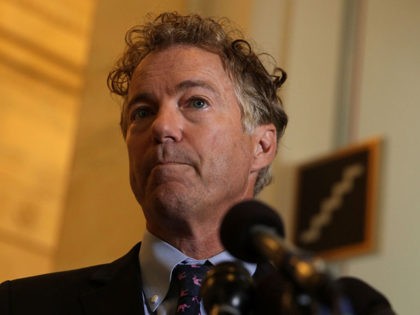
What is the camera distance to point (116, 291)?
2545mm

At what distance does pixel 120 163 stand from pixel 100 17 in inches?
25.5

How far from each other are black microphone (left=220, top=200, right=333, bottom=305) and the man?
2.38 feet

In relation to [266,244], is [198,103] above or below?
above

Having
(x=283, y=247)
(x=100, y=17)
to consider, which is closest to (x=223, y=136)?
(x=283, y=247)

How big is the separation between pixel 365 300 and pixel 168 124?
0.81 m

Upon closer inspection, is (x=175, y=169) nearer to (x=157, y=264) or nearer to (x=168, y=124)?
(x=168, y=124)

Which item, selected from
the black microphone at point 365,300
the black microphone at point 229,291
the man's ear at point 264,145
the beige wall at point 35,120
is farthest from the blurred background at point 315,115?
the beige wall at point 35,120

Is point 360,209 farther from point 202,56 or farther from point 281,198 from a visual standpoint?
point 202,56

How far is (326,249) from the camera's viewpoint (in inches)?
175

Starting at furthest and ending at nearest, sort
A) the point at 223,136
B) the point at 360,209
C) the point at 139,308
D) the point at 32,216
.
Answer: the point at 32,216, the point at 360,209, the point at 223,136, the point at 139,308

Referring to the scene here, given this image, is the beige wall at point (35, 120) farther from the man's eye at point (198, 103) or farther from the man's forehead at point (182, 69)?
the man's eye at point (198, 103)

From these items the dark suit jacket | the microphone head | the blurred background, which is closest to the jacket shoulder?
the dark suit jacket

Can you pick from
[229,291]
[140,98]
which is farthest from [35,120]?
[229,291]

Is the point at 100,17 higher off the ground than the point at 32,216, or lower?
higher
